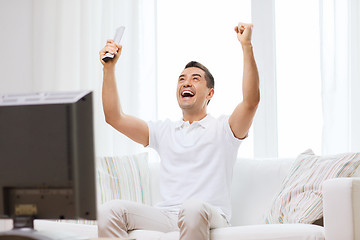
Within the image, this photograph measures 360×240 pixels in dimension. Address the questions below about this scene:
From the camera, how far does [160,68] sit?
387cm

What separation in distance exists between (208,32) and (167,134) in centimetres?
121

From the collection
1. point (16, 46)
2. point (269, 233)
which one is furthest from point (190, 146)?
point (16, 46)

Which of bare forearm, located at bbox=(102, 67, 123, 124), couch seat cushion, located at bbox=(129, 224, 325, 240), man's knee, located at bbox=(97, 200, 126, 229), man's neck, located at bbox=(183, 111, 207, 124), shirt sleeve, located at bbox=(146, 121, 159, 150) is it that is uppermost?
bare forearm, located at bbox=(102, 67, 123, 124)

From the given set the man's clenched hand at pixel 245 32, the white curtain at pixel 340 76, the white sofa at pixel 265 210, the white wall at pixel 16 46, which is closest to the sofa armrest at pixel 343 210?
the white sofa at pixel 265 210

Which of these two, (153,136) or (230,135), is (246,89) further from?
(153,136)

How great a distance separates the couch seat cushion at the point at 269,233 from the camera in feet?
6.64

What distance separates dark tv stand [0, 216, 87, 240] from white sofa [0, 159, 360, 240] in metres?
0.95

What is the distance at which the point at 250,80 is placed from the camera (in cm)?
246

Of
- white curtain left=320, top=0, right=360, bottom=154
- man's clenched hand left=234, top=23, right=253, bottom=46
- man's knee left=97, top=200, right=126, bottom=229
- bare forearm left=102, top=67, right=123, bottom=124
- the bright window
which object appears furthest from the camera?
the bright window

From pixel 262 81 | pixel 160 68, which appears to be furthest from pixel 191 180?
pixel 160 68

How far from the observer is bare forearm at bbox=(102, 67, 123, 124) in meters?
2.53

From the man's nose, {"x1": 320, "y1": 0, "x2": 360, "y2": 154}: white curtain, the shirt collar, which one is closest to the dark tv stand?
the shirt collar

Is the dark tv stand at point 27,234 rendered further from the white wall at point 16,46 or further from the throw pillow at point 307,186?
the white wall at point 16,46

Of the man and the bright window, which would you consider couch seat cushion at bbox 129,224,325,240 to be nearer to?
the man
